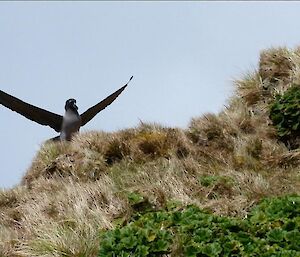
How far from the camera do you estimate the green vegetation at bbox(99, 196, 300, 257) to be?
20.3ft

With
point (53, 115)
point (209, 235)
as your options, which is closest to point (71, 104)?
point (53, 115)

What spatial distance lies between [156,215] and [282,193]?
1796mm

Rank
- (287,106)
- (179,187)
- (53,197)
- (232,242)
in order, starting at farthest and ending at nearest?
(287,106) → (53,197) → (179,187) → (232,242)

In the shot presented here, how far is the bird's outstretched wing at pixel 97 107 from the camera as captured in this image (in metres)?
13.1

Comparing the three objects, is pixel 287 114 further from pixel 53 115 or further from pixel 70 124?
pixel 53 115

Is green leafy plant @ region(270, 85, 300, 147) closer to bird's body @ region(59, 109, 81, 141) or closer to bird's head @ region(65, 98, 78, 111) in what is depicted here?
bird's body @ region(59, 109, 81, 141)

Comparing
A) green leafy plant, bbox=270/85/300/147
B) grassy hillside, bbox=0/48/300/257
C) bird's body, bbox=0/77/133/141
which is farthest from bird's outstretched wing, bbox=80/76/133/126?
green leafy plant, bbox=270/85/300/147

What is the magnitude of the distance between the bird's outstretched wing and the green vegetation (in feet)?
20.3

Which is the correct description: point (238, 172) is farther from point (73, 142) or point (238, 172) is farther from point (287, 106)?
point (73, 142)

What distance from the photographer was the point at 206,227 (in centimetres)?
661

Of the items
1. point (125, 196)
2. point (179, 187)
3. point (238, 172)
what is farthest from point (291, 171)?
point (125, 196)

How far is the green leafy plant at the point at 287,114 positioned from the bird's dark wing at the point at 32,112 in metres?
4.03

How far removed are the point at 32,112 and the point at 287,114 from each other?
4.65 m

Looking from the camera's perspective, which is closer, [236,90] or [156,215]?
[156,215]
